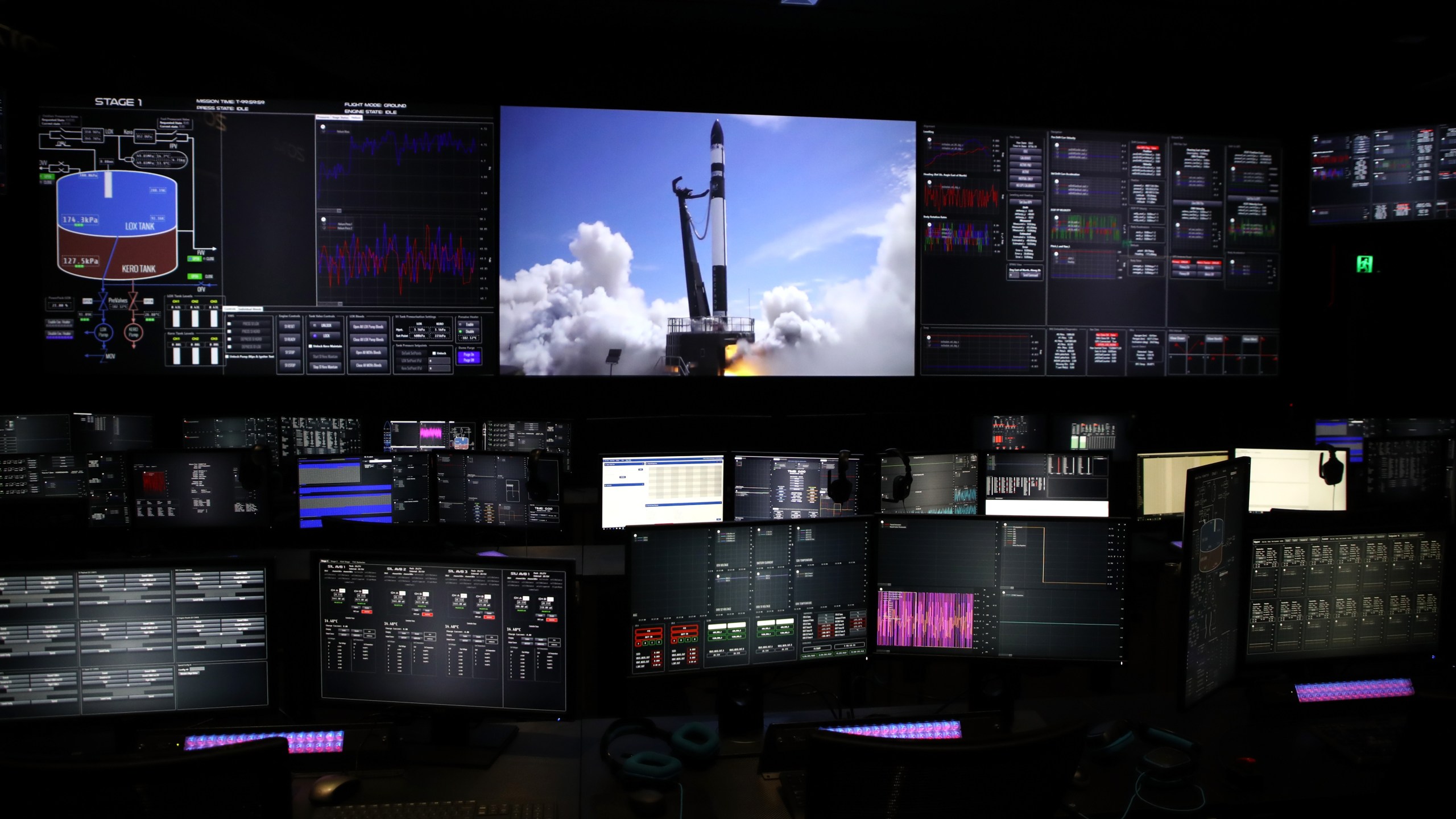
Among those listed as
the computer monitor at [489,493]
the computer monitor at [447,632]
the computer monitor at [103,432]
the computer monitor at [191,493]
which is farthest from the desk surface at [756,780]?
the computer monitor at [103,432]

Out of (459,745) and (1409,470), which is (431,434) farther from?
(1409,470)

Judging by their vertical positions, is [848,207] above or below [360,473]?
above

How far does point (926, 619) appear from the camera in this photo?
6.62ft

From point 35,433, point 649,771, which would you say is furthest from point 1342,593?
point 35,433

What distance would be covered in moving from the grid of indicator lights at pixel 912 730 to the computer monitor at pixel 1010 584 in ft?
0.57

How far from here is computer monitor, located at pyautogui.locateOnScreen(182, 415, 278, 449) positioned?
4.83m

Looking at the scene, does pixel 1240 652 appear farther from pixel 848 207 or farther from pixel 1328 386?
pixel 1328 386

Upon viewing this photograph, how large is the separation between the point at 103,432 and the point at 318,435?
1.09m

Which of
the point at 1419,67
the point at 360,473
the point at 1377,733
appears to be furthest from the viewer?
the point at 1419,67

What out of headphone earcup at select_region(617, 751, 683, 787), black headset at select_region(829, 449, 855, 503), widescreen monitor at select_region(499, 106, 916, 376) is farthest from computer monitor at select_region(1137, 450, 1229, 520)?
headphone earcup at select_region(617, 751, 683, 787)

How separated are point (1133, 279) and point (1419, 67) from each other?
2.29 meters

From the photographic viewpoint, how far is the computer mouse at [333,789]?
167 centimetres

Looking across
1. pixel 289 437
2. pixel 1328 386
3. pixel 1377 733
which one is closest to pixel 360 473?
pixel 289 437

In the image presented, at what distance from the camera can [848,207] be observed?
4.81m
